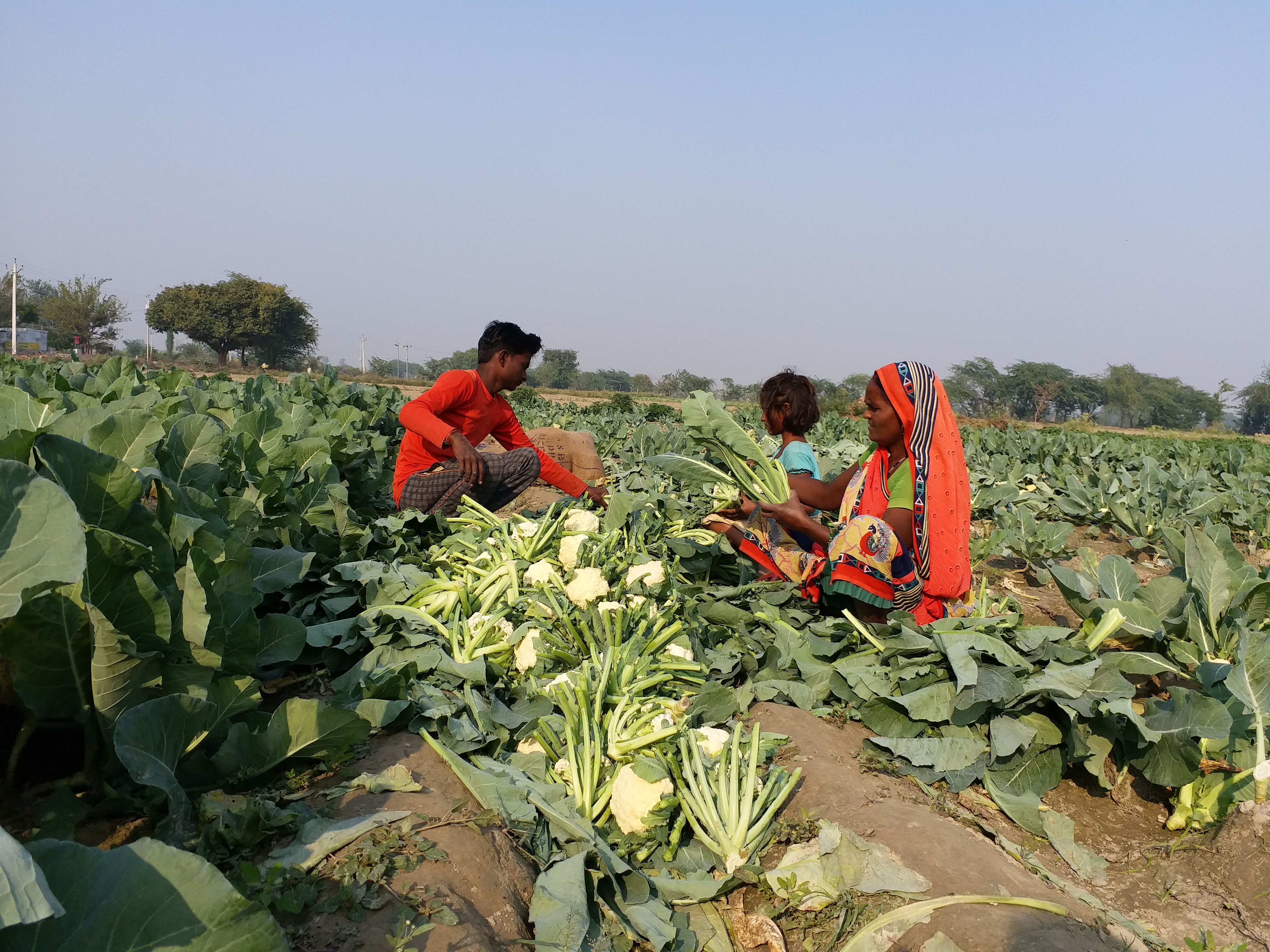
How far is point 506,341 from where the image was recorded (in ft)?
15.8

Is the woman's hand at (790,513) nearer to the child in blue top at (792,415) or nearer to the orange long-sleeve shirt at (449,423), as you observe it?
the child in blue top at (792,415)

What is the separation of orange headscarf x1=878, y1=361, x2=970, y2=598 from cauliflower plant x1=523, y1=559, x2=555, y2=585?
155 centimetres

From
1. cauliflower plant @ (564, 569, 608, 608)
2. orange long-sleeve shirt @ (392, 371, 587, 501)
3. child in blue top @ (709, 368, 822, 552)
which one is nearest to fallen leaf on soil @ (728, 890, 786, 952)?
cauliflower plant @ (564, 569, 608, 608)

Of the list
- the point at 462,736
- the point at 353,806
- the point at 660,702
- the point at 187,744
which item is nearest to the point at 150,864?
the point at 187,744

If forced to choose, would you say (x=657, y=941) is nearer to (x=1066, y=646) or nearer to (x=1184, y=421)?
(x=1066, y=646)

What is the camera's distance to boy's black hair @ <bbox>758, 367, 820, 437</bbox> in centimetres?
428

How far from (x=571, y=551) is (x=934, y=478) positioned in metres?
1.59

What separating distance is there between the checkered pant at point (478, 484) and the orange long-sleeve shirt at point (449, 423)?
8cm

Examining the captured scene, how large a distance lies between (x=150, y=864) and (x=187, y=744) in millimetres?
703

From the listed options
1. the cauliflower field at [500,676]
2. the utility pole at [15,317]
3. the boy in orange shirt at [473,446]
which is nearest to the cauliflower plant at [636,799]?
the cauliflower field at [500,676]

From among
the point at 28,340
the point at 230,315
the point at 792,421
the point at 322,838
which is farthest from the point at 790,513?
the point at 28,340

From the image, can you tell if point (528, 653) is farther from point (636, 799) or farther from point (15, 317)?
point (15, 317)

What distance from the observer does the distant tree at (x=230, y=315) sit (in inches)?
1943

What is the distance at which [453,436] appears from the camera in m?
4.49
